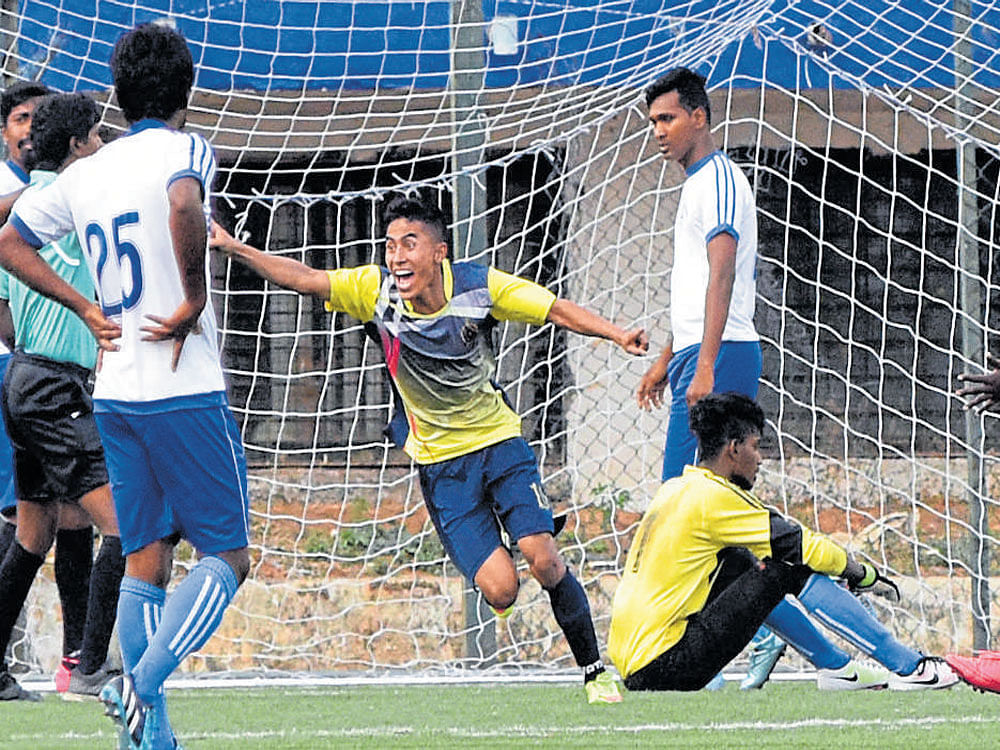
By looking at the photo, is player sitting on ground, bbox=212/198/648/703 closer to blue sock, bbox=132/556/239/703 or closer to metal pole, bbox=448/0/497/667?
metal pole, bbox=448/0/497/667

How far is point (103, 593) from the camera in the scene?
5652mm

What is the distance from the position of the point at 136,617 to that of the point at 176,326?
27.4 inches

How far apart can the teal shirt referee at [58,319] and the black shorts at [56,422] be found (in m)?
0.03

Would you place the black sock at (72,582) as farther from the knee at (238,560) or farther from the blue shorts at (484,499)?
the knee at (238,560)

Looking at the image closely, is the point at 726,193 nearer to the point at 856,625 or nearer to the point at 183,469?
the point at 856,625

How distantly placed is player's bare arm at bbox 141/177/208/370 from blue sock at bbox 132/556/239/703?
20.4 inches

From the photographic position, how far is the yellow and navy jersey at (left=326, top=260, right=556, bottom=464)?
5910 mm

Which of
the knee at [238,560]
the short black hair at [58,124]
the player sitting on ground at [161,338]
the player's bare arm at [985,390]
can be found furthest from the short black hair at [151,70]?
the player's bare arm at [985,390]

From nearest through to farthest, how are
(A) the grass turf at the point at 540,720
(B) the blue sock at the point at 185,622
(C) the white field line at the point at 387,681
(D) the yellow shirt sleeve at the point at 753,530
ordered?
(B) the blue sock at the point at 185,622 → (A) the grass turf at the point at 540,720 → (D) the yellow shirt sleeve at the point at 753,530 → (C) the white field line at the point at 387,681

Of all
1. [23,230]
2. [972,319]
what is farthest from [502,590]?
[972,319]

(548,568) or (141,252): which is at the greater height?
(141,252)

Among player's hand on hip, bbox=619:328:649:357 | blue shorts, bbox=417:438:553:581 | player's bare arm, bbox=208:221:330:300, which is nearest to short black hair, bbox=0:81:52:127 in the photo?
player's bare arm, bbox=208:221:330:300

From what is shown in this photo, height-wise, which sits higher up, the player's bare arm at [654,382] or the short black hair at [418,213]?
the short black hair at [418,213]

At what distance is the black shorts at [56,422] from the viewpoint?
5.77m
